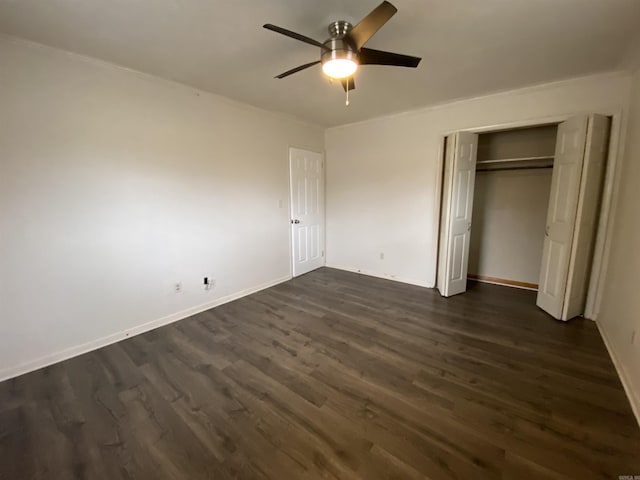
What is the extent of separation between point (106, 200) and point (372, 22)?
2.61 meters

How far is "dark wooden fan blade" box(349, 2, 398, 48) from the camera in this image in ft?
4.66

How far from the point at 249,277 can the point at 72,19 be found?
9.68 ft

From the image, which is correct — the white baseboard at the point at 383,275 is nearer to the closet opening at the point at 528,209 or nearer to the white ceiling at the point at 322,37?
the closet opening at the point at 528,209

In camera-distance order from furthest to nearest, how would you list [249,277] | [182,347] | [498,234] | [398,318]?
[498,234], [249,277], [398,318], [182,347]

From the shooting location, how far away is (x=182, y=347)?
2.59 metres

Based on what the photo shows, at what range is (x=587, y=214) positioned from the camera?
2.83 m

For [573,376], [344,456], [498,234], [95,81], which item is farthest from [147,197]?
[498,234]

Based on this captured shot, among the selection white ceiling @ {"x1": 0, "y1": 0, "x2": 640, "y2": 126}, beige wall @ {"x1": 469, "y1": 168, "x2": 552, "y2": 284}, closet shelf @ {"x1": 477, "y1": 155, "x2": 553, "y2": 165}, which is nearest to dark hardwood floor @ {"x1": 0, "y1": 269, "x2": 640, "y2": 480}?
beige wall @ {"x1": 469, "y1": 168, "x2": 552, "y2": 284}

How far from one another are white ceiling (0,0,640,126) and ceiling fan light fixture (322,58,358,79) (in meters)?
0.29

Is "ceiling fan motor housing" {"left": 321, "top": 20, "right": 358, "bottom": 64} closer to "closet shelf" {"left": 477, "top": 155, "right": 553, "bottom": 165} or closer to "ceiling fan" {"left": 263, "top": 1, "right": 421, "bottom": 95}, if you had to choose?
"ceiling fan" {"left": 263, "top": 1, "right": 421, "bottom": 95}

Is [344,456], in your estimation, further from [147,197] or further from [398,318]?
[147,197]

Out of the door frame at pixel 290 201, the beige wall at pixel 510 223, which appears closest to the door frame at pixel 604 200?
the beige wall at pixel 510 223

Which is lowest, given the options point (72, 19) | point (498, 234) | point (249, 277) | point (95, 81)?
point (249, 277)

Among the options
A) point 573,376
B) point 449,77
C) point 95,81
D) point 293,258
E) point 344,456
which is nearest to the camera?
point 344,456
